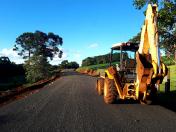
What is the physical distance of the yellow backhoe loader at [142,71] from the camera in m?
12.7

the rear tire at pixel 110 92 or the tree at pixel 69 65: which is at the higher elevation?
the tree at pixel 69 65

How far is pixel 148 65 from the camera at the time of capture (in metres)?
12.8

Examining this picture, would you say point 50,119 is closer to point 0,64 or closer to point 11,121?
point 11,121

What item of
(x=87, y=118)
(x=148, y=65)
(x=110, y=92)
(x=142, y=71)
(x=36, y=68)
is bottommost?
(x=87, y=118)

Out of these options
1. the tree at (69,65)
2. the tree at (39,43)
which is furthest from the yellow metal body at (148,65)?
the tree at (69,65)

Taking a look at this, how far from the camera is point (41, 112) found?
12711mm

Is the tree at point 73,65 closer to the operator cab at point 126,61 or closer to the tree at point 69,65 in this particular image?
the tree at point 69,65

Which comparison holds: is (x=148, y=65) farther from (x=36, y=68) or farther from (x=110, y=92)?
(x=36, y=68)

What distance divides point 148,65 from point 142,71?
12.4 inches

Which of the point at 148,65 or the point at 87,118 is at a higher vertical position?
the point at 148,65

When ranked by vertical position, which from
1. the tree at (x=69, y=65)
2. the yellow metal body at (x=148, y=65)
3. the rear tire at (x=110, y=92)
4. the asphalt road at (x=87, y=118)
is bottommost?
the asphalt road at (x=87, y=118)

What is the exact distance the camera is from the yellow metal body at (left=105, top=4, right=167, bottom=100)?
12586 mm

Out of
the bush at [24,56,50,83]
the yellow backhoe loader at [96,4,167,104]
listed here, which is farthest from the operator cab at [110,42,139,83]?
the bush at [24,56,50,83]

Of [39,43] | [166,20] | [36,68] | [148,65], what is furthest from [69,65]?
[148,65]
